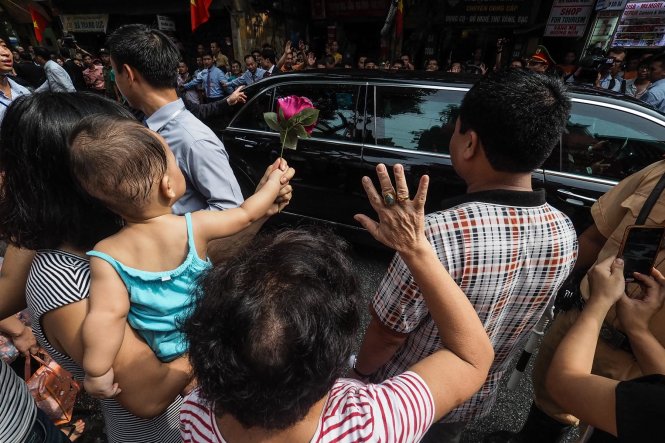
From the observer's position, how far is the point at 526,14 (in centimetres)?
1012

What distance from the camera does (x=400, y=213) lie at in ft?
2.53

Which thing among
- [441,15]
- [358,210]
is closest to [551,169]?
[358,210]

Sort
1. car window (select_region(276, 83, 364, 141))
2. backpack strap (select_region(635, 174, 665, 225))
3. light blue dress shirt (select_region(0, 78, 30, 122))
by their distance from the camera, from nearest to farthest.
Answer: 1. backpack strap (select_region(635, 174, 665, 225))
2. car window (select_region(276, 83, 364, 141))
3. light blue dress shirt (select_region(0, 78, 30, 122))

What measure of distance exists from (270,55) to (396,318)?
828cm

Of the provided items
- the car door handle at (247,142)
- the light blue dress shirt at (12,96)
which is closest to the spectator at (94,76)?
the light blue dress shirt at (12,96)

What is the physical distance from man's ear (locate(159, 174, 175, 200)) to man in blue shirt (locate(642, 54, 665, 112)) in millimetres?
6050

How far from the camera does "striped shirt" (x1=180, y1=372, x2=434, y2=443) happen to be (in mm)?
677

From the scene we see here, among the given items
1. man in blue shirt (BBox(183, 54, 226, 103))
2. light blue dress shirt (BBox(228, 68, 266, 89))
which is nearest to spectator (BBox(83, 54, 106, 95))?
man in blue shirt (BBox(183, 54, 226, 103))

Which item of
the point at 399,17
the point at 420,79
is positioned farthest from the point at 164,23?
the point at 420,79

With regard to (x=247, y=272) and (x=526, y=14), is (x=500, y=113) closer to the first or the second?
(x=247, y=272)

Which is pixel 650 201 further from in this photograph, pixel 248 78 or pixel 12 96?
pixel 248 78

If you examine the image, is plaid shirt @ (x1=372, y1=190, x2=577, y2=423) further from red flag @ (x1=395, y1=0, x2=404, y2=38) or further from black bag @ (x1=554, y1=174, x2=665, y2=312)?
red flag @ (x1=395, y1=0, x2=404, y2=38)

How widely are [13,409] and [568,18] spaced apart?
44.1 feet

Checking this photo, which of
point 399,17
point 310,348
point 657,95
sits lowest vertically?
point 310,348
